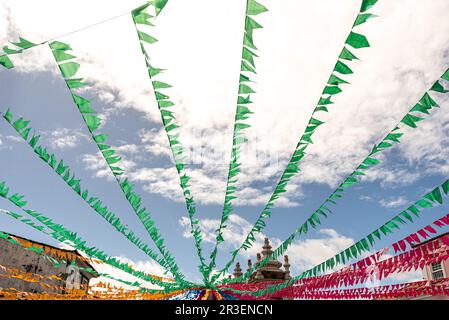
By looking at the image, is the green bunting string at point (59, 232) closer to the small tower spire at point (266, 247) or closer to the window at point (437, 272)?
the window at point (437, 272)

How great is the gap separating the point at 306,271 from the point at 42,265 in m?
19.0

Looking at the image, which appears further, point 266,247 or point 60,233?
point 266,247

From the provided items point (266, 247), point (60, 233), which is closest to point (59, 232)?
point (60, 233)

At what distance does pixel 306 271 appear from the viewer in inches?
199

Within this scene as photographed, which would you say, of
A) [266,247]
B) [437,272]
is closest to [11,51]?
[437,272]

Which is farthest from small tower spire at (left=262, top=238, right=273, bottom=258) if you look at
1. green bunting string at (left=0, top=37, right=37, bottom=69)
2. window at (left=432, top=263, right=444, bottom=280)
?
green bunting string at (left=0, top=37, right=37, bottom=69)

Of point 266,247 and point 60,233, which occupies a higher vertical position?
point 266,247

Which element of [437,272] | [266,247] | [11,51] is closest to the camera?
[11,51]

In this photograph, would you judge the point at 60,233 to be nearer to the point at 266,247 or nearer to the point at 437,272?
the point at 437,272

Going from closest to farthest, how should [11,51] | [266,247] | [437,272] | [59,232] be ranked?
[11,51], [59,232], [437,272], [266,247]

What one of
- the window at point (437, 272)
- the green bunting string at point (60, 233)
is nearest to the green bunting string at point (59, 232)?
the green bunting string at point (60, 233)

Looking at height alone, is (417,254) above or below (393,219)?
below
